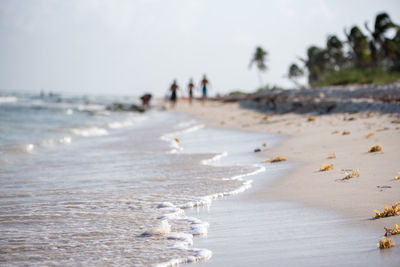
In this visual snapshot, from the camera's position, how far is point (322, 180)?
580 cm

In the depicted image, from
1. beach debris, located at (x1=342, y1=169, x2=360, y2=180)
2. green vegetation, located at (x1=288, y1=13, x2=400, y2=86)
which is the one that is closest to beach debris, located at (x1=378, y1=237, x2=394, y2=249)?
beach debris, located at (x1=342, y1=169, x2=360, y2=180)

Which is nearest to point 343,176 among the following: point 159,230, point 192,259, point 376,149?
point 376,149

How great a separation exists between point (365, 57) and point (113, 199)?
37.3 meters

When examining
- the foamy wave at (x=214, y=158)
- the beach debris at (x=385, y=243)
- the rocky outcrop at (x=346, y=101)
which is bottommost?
the foamy wave at (x=214, y=158)

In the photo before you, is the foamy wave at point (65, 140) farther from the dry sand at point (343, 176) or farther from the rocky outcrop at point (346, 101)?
the rocky outcrop at point (346, 101)

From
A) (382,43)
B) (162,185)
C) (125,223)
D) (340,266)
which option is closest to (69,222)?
(125,223)

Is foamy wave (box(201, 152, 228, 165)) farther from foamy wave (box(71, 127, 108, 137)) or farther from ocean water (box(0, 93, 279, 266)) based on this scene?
foamy wave (box(71, 127, 108, 137))

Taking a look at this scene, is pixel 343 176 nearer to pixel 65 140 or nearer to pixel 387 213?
pixel 387 213

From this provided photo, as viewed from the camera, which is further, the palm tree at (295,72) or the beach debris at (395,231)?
the palm tree at (295,72)

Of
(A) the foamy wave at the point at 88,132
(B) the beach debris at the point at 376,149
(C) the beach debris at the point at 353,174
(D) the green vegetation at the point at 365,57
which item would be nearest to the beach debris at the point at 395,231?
(C) the beach debris at the point at 353,174

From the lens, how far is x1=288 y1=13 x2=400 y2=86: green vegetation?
96.6 feet

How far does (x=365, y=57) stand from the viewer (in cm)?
3809

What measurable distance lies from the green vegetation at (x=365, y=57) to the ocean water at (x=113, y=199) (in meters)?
18.7

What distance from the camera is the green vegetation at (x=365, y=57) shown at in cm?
2944
